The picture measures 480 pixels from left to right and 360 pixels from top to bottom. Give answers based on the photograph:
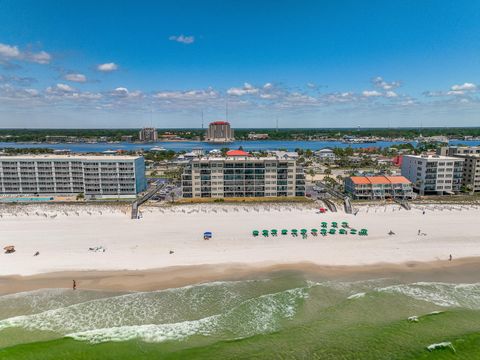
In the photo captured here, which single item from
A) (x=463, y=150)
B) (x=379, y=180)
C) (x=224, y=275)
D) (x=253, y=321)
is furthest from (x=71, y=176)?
(x=463, y=150)

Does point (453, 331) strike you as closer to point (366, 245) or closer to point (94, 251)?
point (366, 245)

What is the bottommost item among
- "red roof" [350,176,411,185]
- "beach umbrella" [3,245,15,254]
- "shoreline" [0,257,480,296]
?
"shoreline" [0,257,480,296]

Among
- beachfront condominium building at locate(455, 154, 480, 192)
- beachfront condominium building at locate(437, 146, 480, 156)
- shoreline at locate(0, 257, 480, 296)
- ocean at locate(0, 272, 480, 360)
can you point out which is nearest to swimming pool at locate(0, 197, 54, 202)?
shoreline at locate(0, 257, 480, 296)

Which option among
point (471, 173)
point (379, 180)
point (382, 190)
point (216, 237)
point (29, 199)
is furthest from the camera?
point (471, 173)

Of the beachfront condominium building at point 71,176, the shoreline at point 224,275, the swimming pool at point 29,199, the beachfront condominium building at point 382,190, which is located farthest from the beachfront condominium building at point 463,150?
the swimming pool at point 29,199

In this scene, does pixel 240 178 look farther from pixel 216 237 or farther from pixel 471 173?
pixel 471 173

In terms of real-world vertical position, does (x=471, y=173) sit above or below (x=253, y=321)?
above

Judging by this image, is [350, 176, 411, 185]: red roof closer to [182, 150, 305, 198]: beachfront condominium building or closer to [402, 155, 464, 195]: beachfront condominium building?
[402, 155, 464, 195]: beachfront condominium building

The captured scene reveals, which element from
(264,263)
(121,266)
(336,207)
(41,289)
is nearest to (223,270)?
(264,263)
